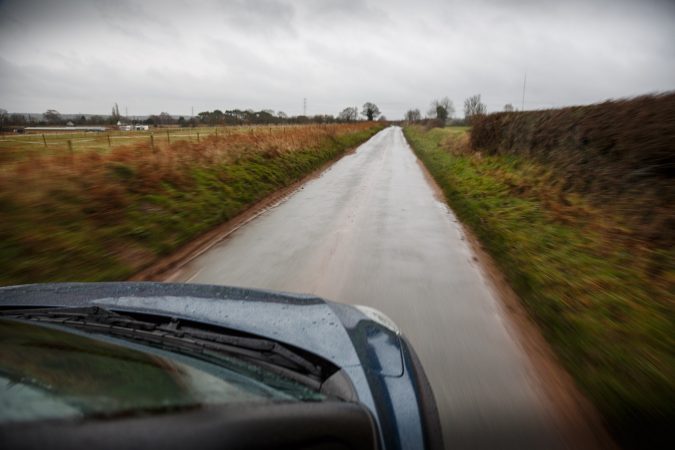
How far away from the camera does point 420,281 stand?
4785 mm

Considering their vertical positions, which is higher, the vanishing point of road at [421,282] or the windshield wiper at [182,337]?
the windshield wiper at [182,337]

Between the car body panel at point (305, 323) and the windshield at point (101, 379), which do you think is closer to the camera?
the windshield at point (101, 379)

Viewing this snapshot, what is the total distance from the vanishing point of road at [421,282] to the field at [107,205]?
3.11ft

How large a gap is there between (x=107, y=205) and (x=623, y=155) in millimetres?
9606

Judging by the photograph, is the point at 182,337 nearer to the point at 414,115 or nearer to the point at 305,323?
the point at 305,323

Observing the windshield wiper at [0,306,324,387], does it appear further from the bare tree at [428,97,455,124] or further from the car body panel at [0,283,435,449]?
the bare tree at [428,97,455,124]

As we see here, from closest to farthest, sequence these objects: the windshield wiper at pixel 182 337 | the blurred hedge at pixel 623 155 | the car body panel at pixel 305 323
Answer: the car body panel at pixel 305 323, the windshield wiper at pixel 182 337, the blurred hedge at pixel 623 155

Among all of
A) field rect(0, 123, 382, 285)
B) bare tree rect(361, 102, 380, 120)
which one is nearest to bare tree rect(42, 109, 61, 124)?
field rect(0, 123, 382, 285)

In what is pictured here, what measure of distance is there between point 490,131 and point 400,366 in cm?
1692

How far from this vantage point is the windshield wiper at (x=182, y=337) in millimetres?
1677

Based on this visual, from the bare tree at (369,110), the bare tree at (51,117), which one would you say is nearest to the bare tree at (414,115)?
the bare tree at (369,110)

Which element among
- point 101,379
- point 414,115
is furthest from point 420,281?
point 414,115

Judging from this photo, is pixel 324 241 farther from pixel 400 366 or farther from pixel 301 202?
pixel 400 366

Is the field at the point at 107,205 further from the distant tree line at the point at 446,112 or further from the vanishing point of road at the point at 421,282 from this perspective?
the distant tree line at the point at 446,112
